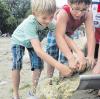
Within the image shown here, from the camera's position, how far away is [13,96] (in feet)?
15.7

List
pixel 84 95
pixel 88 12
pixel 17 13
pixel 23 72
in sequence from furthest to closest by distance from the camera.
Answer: pixel 17 13, pixel 23 72, pixel 84 95, pixel 88 12

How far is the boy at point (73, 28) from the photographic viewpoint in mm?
3850

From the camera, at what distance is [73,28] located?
4.45m

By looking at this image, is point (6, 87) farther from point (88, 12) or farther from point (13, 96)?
point (88, 12)

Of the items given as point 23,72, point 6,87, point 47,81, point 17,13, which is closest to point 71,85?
point 47,81

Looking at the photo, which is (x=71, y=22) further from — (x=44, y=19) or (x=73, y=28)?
(x=44, y=19)

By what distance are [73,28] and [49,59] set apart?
0.66 meters

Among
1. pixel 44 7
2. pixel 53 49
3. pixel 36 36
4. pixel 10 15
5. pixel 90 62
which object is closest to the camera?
pixel 90 62

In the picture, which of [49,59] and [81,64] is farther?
[49,59]

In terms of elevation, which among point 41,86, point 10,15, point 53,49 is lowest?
point 10,15

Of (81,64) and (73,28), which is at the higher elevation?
(73,28)

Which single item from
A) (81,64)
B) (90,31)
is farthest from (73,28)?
(81,64)

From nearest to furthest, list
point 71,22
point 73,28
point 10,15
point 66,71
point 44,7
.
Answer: point 66,71 → point 44,7 → point 71,22 → point 73,28 → point 10,15

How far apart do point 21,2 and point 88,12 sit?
1652 centimetres
